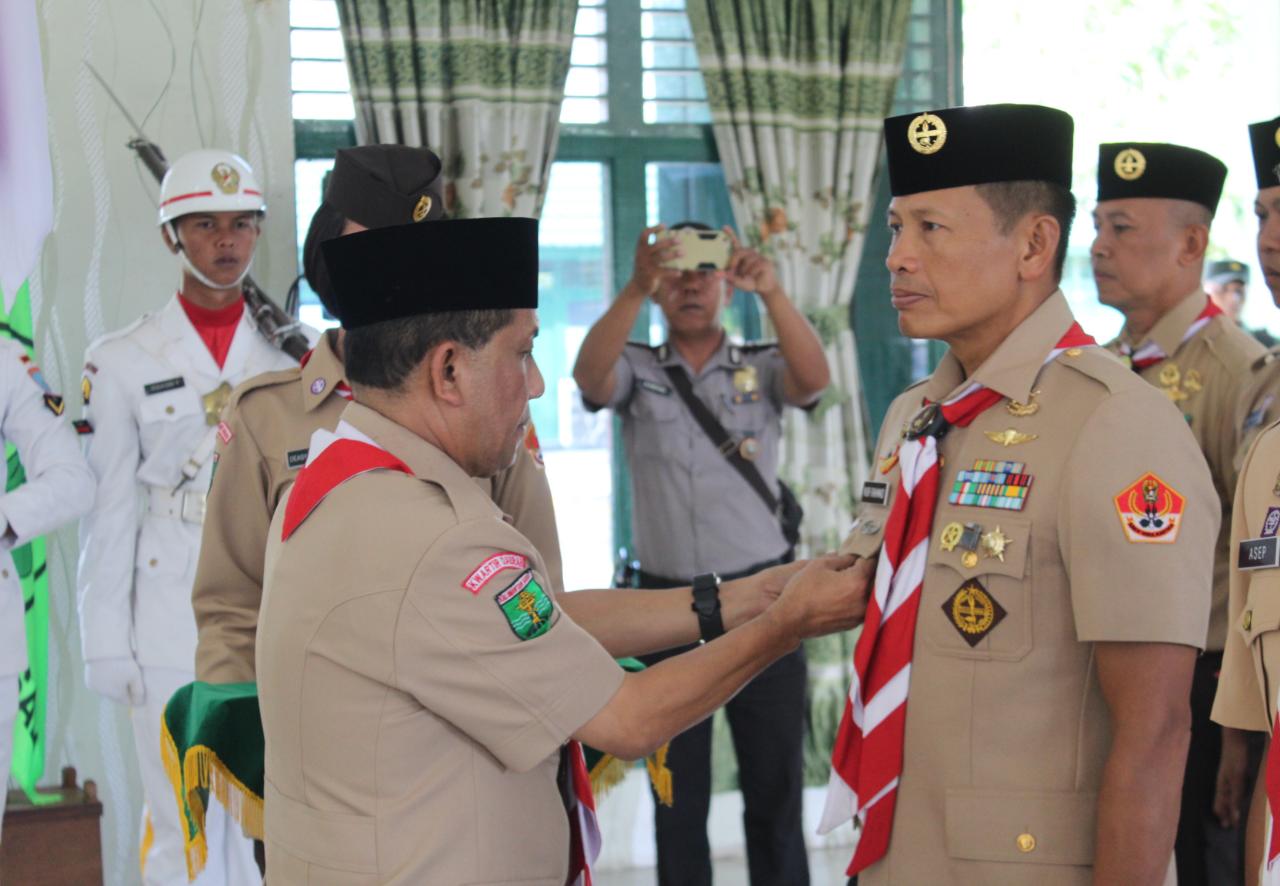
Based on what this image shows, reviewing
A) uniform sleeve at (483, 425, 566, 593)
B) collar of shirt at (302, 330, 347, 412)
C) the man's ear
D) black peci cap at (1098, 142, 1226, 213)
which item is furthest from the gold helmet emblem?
black peci cap at (1098, 142, 1226, 213)

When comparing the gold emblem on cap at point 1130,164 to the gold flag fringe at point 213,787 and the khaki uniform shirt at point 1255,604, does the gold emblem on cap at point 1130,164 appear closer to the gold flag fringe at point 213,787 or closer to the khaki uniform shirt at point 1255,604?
the khaki uniform shirt at point 1255,604

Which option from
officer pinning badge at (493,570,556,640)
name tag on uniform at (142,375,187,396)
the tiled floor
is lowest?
the tiled floor

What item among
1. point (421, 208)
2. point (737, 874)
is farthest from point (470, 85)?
point (737, 874)

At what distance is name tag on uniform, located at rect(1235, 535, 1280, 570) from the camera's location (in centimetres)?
181

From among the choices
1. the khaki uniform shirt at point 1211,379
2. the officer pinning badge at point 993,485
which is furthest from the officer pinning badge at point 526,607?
the khaki uniform shirt at point 1211,379

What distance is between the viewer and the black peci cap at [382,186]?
2.32 meters

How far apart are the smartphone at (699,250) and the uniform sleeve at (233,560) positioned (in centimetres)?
167

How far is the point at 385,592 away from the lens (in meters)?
1.50

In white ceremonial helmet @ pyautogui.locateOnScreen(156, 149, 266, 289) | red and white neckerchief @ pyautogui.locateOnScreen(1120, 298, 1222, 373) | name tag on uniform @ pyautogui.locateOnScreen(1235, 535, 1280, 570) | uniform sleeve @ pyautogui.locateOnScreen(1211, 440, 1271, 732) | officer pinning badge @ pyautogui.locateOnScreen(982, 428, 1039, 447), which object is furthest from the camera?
white ceremonial helmet @ pyautogui.locateOnScreen(156, 149, 266, 289)

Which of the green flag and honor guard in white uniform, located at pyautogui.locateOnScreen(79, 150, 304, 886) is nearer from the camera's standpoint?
honor guard in white uniform, located at pyautogui.locateOnScreen(79, 150, 304, 886)

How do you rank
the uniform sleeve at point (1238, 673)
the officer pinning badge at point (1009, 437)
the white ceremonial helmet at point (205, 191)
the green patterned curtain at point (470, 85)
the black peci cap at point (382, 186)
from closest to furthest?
the officer pinning badge at point (1009, 437) < the uniform sleeve at point (1238, 673) < the black peci cap at point (382, 186) < the white ceremonial helmet at point (205, 191) < the green patterned curtain at point (470, 85)

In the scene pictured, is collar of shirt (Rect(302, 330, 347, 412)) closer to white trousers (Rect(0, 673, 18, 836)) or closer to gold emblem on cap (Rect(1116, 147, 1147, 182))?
white trousers (Rect(0, 673, 18, 836))

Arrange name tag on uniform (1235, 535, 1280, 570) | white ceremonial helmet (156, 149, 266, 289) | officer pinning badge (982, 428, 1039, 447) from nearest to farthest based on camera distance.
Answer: officer pinning badge (982, 428, 1039, 447) → name tag on uniform (1235, 535, 1280, 570) → white ceremonial helmet (156, 149, 266, 289)

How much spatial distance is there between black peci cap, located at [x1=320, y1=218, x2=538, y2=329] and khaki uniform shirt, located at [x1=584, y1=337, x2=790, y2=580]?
2.17m
